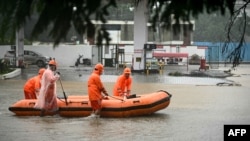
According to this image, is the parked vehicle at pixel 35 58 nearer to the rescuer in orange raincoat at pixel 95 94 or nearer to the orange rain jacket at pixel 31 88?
the orange rain jacket at pixel 31 88

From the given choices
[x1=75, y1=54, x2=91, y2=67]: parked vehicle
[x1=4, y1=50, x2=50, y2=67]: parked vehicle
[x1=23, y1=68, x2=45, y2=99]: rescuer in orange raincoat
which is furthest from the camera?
[x1=75, y1=54, x2=91, y2=67]: parked vehicle

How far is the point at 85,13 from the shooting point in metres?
4.12

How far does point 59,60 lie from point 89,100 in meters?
39.2

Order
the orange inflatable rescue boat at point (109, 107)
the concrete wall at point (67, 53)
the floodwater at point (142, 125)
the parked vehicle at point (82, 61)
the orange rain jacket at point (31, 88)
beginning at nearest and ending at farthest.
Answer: the floodwater at point (142, 125) → the orange inflatable rescue boat at point (109, 107) → the orange rain jacket at point (31, 88) → the parked vehicle at point (82, 61) → the concrete wall at point (67, 53)

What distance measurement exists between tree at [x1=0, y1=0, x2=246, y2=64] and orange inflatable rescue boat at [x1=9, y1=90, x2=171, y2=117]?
31.9 ft

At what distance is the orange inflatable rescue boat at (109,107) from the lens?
14.1m

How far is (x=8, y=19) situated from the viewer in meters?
4.82

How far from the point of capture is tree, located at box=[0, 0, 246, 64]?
4102 mm

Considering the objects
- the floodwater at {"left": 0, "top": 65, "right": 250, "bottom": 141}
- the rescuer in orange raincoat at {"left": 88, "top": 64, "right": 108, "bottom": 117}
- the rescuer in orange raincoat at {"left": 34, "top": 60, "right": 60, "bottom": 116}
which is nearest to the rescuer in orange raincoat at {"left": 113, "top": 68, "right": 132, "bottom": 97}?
the floodwater at {"left": 0, "top": 65, "right": 250, "bottom": 141}

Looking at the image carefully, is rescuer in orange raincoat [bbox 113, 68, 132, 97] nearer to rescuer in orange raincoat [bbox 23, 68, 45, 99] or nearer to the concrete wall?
rescuer in orange raincoat [bbox 23, 68, 45, 99]

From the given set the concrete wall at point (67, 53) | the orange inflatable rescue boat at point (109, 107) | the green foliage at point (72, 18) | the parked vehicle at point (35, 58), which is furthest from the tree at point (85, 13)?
the concrete wall at point (67, 53)

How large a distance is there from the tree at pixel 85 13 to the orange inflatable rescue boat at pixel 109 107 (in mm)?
9737

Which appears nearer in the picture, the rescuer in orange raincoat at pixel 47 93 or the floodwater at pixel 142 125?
the floodwater at pixel 142 125

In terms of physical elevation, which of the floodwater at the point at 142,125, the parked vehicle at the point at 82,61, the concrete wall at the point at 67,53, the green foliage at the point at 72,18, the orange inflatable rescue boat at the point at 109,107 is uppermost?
the green foliage at the point at 72,18
